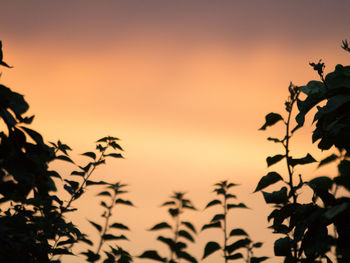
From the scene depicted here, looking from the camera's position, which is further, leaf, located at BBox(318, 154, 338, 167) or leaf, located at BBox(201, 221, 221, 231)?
leaf, located at BBox(201, 221, 221, 231)

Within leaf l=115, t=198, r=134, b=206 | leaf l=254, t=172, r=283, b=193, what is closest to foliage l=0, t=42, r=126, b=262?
leaf l=254, t=172, r=283, b=193

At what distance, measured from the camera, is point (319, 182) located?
1.78 metres

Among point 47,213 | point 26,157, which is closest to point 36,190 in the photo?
point 47,213

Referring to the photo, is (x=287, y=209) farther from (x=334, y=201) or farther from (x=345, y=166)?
(x=345, y=166)

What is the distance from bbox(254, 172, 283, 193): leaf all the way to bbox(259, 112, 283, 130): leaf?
43cm

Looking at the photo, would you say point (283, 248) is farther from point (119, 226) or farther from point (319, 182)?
point (119, 226)

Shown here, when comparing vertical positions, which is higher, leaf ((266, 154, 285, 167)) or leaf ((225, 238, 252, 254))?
leaf ((225, 238, 252, 254))

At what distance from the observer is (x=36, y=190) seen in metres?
2.60

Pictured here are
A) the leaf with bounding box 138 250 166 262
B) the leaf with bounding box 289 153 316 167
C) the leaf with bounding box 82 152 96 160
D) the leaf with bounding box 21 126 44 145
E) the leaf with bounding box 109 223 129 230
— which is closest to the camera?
the leaf with bounding box 21 126 44 145

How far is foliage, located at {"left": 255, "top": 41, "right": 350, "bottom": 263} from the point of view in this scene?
1.81 meters

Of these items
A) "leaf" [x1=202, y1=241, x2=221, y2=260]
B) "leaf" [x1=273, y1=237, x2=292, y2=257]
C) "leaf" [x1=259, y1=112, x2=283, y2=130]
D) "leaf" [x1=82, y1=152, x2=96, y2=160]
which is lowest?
"leaf" [x1=273, y1=237, x2=292, y2=257]

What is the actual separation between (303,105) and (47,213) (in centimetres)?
221

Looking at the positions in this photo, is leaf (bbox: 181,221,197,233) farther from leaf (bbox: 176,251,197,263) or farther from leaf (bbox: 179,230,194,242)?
leaf (bbox: 176,251,197,263)

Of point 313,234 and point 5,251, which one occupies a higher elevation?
point 313,234
